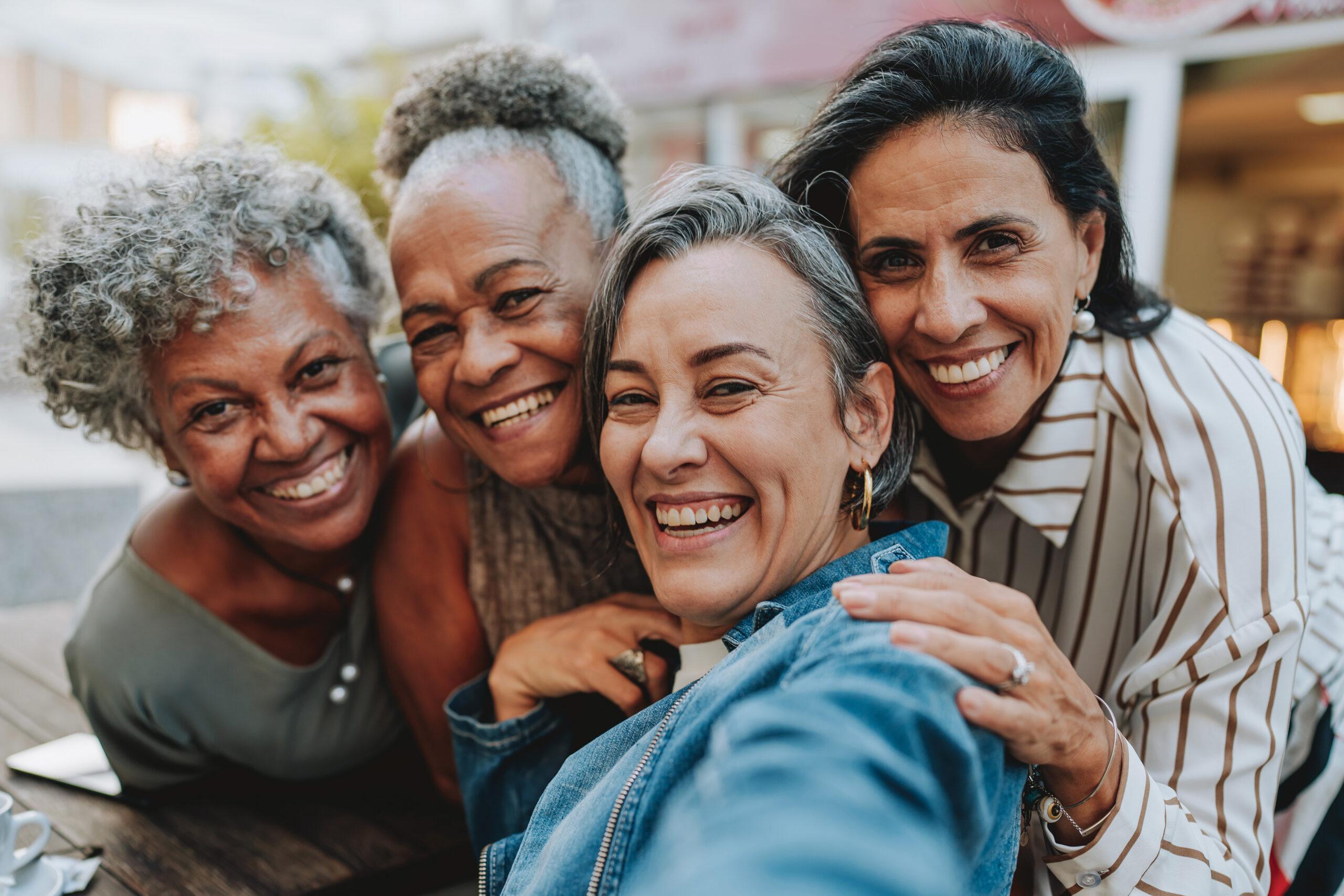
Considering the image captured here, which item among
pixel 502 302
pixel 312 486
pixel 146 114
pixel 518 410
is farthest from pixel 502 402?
pixel 146 114

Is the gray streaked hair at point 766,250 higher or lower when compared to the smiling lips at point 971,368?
higher

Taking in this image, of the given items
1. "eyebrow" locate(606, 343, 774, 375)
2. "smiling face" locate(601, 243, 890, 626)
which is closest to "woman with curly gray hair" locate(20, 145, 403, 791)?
"smiling face" locate(601, 243, 890, 626)

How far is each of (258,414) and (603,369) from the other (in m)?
0.87

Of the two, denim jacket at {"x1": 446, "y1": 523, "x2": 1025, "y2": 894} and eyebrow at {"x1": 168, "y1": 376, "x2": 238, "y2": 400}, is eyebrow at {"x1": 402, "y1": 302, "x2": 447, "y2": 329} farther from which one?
denim jacket at {"x1": 446, "y1": 523, "x2": 1025, "y2": 894}

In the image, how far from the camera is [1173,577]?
5.44ft

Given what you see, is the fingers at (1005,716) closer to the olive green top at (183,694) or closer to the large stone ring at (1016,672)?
the large stone ring at (1016,672)

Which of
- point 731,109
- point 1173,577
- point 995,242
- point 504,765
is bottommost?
point 504,765

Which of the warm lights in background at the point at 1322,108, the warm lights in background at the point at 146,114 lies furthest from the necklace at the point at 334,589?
the warm lights in background at the point at 146,114

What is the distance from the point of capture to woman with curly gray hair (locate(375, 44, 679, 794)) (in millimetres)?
1880

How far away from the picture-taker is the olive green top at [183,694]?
87.8 inches

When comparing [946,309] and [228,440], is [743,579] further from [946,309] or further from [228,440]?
[228,440]

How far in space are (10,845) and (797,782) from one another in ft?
5.32

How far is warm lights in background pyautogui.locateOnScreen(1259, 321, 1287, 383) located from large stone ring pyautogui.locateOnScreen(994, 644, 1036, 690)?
4760mm

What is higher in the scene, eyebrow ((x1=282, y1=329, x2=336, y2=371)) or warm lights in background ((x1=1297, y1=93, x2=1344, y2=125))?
warm lights in background ((x1=1297, y1=93, x2=1344, y2=125))
